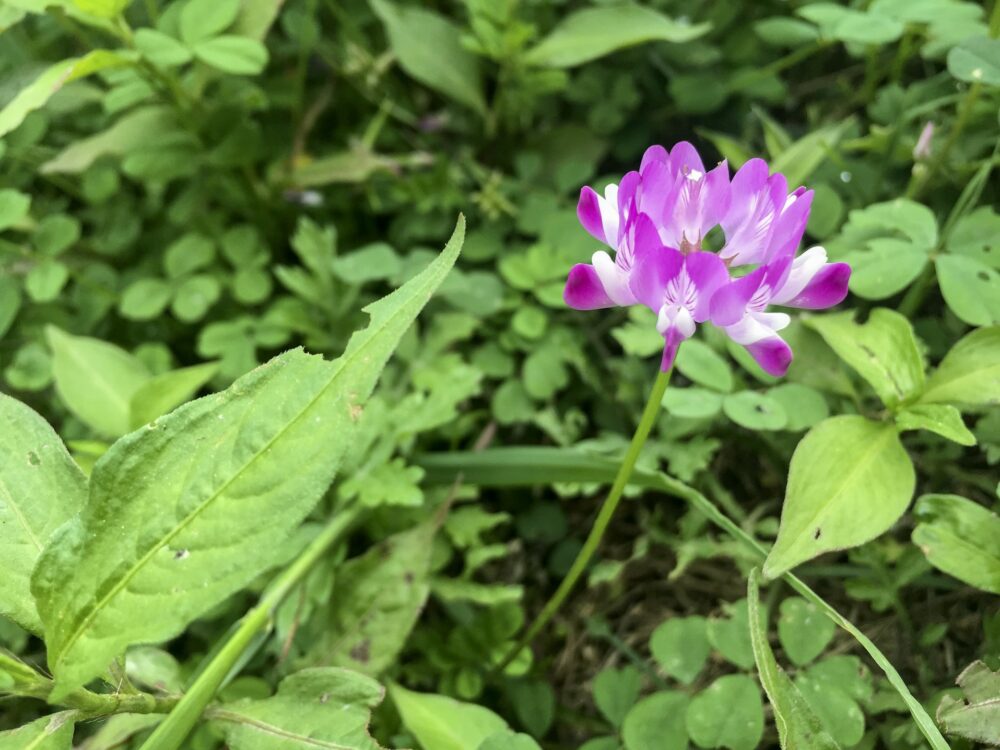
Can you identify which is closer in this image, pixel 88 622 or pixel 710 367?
pixel 88 622

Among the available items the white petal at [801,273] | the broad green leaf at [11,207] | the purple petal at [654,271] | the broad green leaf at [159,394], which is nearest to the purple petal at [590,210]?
the purple petal at [654,271]

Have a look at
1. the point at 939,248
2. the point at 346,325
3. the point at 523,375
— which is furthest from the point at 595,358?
the point at 939,248

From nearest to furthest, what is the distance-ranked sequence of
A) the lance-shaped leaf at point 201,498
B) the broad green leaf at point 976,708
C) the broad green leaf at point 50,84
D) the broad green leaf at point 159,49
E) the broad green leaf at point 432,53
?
1. the lance-shaped leaf at point 201,498
2. the broad green leaf at point 976,708
3. the broad green leaf at point 50,84
4. the broad green leaf at point 159,49
5. the broad green leaf at point 432,53

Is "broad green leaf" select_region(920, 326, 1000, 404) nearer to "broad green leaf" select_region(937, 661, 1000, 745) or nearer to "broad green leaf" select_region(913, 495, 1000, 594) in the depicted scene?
"broad green leaf" select_region(913, 495, 1000, 594)

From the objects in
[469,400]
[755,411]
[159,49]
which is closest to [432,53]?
[159,49]

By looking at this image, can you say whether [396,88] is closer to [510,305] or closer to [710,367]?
[510,305]

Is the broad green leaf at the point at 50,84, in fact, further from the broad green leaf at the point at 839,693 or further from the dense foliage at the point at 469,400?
the broad green leaf at the point at 839,693

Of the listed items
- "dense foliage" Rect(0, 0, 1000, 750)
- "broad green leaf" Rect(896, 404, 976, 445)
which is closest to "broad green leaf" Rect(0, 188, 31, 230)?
"dense foliage" Rect(0, 0, 1000, 750)
